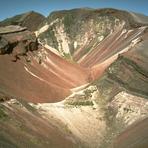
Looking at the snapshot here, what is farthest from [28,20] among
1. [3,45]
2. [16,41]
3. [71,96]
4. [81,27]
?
[71,96]

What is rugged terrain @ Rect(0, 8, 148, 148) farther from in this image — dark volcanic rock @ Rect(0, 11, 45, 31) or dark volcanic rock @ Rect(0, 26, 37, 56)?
dark volcanic rock @ Rect(0, 11, 45, 31)

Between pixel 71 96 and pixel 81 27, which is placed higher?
pixel 71 96

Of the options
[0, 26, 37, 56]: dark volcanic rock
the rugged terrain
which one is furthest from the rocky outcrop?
[0, 26, 37, 56]: dark volcanic rock

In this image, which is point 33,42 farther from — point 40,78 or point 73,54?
point 73,54

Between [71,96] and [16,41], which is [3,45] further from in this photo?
[71,96]

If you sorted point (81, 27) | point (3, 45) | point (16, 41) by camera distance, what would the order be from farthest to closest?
point (81, 27) → point (16, 41) → point (3, 45)

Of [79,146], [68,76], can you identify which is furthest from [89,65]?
[79,146]
